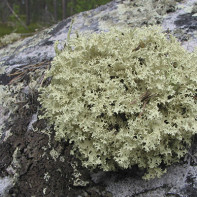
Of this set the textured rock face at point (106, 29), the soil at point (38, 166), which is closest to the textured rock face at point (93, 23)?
the textured rock face at point (106, 29)

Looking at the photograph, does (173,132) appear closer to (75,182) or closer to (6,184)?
(75,182)

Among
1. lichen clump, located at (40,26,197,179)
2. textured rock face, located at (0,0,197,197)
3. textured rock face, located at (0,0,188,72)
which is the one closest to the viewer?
lichen clump, located at (40,26,197,179)

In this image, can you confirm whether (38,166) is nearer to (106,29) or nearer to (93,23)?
(106,29)

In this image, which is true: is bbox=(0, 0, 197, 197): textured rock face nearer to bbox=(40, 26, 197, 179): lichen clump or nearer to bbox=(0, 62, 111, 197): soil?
bbox=(0, 62, 111, 197): soil

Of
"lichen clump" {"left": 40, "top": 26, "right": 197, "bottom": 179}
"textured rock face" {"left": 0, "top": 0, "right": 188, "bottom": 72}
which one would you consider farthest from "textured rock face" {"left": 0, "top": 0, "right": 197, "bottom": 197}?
"lichen clump" {"left": 40, "top": 26, "right": 197, "bottom": 179}

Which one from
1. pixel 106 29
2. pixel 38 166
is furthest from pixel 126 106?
pixel 106 29

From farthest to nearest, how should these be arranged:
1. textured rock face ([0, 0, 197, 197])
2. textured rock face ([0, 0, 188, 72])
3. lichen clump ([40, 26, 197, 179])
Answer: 1. textured rock face ([0, 0, 188, 72])
2. textured rock face ([0, 0, 197, 197])
3. lichen clump ([40, 26, 197, 179])

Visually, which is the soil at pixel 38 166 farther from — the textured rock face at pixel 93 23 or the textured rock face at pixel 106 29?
the textured rock face at pixel 93 23
